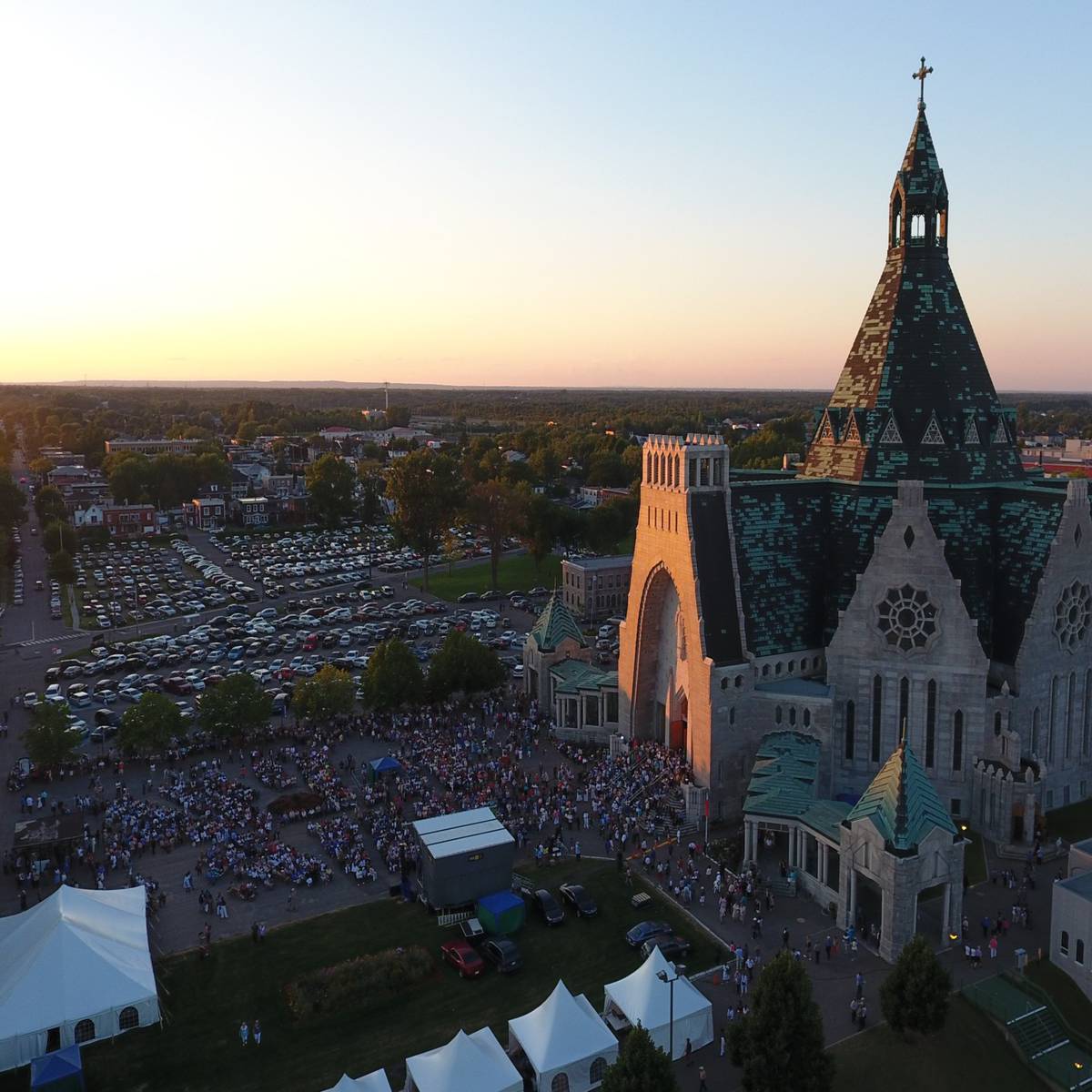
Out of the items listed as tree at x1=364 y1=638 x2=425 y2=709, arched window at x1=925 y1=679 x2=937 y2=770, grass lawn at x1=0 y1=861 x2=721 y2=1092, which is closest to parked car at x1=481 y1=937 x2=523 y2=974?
grass lawn at x1=0 y1=861 x2=721 y2=1092

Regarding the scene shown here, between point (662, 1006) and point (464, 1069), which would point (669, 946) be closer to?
point (662, 1006)

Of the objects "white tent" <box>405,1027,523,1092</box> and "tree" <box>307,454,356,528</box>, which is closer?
"white tent" <box>405,1027,523,1092</box>

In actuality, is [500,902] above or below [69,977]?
below

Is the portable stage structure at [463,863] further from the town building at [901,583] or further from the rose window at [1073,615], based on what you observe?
the rose window at [1073,615]

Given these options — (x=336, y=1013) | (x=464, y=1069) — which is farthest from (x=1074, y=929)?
(x=336, y=1013)

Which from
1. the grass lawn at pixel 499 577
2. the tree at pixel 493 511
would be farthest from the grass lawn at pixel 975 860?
the tree at pixel 493 511

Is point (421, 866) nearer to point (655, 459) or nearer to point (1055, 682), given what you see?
point (655, 459)

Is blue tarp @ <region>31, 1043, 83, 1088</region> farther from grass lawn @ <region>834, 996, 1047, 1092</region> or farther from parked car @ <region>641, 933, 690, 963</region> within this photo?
grass lawn @ <region>834, 996, 1047, 1092</region>
